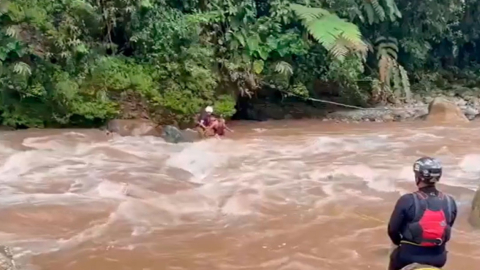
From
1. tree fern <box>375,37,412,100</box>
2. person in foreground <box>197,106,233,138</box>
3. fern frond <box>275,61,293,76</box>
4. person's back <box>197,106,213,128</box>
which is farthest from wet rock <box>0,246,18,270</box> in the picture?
tree fern <box>375,37,412,100</box>

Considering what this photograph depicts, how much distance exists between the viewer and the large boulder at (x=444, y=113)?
14.1 m

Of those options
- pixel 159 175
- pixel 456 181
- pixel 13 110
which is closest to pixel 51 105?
pixel 13 110

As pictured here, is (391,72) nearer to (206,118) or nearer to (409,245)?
(206,118)

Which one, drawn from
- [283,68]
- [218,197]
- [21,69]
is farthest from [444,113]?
[21,69]

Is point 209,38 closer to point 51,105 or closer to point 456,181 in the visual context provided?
point 51,105

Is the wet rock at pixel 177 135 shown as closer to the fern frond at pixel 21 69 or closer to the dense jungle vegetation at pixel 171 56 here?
the dense jungle vegetation at pixel 171 56

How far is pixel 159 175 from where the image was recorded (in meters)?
8.98

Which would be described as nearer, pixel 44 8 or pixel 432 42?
pixel 44 8

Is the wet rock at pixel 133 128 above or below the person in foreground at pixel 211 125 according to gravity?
below

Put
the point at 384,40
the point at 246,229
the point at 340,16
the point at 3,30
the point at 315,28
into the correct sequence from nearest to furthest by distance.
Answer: the point at 246,229
the point at 3,30
the point at 315,28
the point at 340,16
the point at 384,40

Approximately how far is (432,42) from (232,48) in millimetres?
7938

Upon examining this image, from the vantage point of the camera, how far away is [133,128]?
1238 centimetres

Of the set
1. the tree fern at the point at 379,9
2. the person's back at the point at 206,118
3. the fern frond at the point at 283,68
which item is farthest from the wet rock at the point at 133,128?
the tree fern at the point at 379,9

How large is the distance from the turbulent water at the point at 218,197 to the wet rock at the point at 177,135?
399mm
